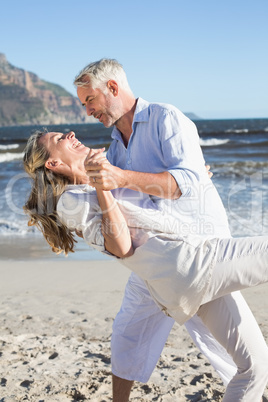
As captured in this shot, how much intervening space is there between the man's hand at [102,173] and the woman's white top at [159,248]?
215 mm

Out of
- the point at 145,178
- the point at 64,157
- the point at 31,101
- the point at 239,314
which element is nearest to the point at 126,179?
the point at 145,178

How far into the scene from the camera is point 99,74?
2.40m

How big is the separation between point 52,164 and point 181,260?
2.75 ft

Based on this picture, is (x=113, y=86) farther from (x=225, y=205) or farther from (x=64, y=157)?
(x=225, y=205)

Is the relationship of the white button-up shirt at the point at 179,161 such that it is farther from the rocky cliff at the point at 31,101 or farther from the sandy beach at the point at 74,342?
the rocky cliff at the point at 31,101

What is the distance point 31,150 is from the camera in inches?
96.4

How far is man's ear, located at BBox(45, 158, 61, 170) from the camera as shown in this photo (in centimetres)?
238

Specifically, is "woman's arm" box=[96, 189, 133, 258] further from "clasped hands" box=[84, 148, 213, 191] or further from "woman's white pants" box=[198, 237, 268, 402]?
"woman's white pants" box=[198, 237, 268, 402]

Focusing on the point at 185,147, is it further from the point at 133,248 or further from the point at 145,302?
the point at 145,302

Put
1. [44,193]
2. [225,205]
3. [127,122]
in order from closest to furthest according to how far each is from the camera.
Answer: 1. [44,193]
2. [127,122]
3. [225,205]

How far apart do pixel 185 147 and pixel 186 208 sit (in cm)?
31

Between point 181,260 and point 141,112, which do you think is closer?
point 181,260

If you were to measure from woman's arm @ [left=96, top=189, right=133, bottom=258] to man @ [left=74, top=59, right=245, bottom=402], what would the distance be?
0.28 ft

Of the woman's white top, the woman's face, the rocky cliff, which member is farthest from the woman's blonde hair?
the rocky cliff
